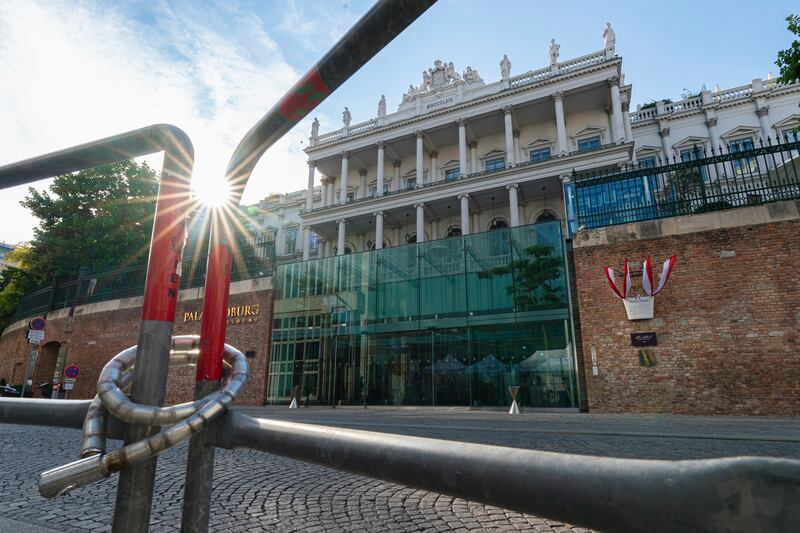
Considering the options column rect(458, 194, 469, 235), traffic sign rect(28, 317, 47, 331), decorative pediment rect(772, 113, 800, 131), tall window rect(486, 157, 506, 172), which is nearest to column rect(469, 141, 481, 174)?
tall window rect(486, 157, 506, 172)

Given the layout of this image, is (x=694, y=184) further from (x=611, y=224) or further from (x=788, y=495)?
(x=788, y=495)

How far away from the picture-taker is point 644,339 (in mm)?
12547

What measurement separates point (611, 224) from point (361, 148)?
2462 centimetres

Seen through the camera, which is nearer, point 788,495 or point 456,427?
point 788,495

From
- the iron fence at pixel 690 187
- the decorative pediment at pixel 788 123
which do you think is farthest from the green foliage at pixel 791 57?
the decorative pediment at pixel 788 123

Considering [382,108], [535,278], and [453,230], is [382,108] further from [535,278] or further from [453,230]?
[535,278]

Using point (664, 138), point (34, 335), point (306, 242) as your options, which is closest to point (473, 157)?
point (306, 242)

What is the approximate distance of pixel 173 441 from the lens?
869 millimetres

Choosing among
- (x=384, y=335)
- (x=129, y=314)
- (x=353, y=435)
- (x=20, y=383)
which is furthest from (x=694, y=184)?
(x=20, y=383)

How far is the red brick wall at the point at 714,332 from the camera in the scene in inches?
444

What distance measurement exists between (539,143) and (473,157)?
492 cm

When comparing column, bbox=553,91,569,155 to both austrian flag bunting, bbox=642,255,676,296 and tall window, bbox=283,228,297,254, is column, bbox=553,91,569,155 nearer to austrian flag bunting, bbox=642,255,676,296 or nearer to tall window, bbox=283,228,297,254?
austrian flag bunting, bbox=642,255,676,296

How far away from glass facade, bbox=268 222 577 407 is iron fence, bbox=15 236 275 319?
181cm

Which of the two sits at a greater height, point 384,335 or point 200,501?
point 384,335
